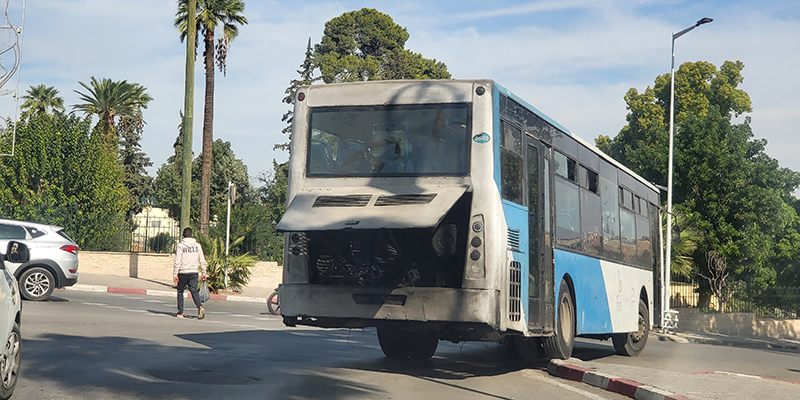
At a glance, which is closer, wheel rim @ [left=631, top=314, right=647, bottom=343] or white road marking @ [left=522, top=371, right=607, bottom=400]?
white road marking @ [left=522, top=371, right=607, bottom=400]

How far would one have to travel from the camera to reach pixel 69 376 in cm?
845

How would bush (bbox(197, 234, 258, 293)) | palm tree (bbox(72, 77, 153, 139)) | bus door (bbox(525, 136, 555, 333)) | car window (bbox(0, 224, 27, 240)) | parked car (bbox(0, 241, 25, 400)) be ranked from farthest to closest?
palm tree (bbox(72, 77, 153, 139))
bush (bbox(197, 234, 258, 293))
car window (bbox(0, 224, 27, 240))
bus door (bbox(525, 136, 555, 333))
parked car (bbox(0, 241, 25, 400))

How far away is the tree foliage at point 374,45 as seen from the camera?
60.8 metres

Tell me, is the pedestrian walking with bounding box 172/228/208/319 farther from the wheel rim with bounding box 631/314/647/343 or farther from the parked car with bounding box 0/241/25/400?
the parked car with bounding box 0/241/25/400

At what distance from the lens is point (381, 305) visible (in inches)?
377

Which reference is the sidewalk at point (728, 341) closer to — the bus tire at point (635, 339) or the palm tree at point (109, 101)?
the bus tire at point (635, 339)

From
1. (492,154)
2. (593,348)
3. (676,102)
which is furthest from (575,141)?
(676,102)

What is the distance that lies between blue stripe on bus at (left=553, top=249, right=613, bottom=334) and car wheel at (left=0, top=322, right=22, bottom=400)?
21.7ft

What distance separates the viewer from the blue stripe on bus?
11758 mm

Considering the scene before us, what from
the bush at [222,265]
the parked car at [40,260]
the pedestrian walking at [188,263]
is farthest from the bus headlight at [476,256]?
the bush at [222,265]

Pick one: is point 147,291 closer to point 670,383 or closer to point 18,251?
point 670,383

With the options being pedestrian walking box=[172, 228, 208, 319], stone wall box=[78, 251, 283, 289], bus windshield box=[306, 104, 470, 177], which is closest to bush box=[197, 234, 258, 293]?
stone wall box=[78, 251, 283, 289]

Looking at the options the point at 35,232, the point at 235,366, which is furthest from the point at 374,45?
the point at 235,366

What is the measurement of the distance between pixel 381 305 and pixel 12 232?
486 inches
